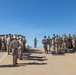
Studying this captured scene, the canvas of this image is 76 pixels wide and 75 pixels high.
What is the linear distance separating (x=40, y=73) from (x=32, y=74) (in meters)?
0.59

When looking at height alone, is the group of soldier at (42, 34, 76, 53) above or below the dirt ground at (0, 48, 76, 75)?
above

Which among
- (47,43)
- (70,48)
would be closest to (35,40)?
(70,48)

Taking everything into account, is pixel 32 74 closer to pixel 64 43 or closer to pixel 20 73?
pixel 20 73

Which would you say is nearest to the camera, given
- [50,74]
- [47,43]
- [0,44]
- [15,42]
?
[50,74]

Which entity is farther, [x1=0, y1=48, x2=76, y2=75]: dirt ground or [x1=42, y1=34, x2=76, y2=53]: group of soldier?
[x1=42, y1=34, x2=76, y2=53]: group of soldier

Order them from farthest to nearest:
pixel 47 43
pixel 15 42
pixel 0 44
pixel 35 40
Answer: pixel 35 40, pixel 0 44, pixel 47 43, pixel 15 42

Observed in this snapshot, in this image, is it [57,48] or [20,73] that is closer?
[20,73]

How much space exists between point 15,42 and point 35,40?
22708 mm

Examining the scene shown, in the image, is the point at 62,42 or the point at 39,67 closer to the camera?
the point at 39,67

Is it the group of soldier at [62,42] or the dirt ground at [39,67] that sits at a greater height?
the group of soldier at [62,42]

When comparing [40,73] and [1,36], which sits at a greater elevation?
[1,36]

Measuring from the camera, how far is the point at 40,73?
15.7m

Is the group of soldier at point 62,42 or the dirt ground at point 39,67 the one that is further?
the group of soldier at point 62,42

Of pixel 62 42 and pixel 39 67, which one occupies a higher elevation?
pixel 62 42
